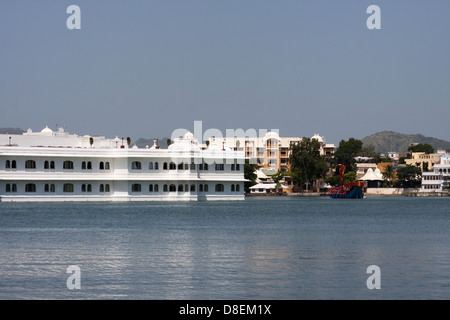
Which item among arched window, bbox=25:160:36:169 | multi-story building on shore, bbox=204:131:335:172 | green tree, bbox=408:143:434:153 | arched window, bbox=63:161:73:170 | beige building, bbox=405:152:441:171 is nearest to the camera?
arched window, bbox=25:160:36:169

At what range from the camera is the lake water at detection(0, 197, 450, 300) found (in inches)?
776

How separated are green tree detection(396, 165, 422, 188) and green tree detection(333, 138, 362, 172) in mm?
8037

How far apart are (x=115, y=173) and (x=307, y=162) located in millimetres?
50315

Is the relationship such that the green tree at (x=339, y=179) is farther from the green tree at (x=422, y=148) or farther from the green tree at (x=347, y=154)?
the green tree at (x=422, y=148)

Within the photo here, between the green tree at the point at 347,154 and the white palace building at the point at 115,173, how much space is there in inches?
2211

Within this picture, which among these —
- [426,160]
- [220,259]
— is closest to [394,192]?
[426,160]

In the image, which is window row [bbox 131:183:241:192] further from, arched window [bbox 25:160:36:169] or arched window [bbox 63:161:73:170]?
arched window [bbox 25:160:36:169]

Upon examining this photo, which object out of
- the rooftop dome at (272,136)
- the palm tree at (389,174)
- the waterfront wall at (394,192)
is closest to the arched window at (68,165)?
the rooftop dome at (272,136)

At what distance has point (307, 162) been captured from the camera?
376 feet

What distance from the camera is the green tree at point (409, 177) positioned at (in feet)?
429

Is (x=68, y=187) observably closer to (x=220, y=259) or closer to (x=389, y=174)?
(x=220, y=259)

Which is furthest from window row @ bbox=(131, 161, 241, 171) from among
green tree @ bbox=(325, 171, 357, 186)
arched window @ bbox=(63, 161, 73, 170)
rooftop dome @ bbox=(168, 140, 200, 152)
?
green tree @ bbox=(325, 171, 357, 186)

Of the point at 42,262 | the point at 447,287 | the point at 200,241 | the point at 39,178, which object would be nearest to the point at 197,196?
the point at 39,178
